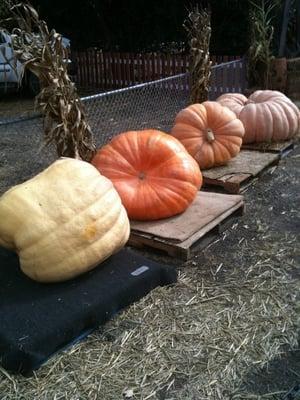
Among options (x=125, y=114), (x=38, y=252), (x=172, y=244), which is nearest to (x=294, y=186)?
(x=172, y=244)

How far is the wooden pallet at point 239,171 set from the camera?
14.5 ft

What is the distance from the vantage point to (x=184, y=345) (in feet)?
8.09

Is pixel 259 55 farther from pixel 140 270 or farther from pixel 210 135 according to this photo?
pixel 140 270

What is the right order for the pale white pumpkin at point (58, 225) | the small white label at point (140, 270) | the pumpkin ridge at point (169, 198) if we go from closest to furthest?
the pale white pumpkin at point (58, 225), the small white label at point (140, 270), the pumpkin ridge at point (169, 198)

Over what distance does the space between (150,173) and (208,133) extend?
1.32 metres

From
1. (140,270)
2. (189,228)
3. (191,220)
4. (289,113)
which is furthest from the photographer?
(289,113)

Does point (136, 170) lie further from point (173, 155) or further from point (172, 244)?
point (172, 244)

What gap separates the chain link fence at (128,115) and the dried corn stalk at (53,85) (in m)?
1.92

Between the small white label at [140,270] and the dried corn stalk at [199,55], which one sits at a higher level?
the dried corn stalk at [199,55]

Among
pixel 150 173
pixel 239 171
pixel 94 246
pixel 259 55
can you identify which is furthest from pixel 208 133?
pixel 259 55

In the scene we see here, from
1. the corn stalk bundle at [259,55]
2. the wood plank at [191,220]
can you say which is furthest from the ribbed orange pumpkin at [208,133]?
the corn stalk bundle at [259,55]

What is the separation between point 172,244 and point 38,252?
1.02 metres

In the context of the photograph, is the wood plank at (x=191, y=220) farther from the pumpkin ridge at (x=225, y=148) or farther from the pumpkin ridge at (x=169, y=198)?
the pumpkin ridge at (x=225, y=148)

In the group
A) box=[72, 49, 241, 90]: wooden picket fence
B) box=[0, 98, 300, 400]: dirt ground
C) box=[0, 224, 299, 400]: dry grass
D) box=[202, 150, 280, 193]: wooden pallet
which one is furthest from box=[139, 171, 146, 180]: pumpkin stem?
box=[72, 49, 241, 90]: wooden picket fence
